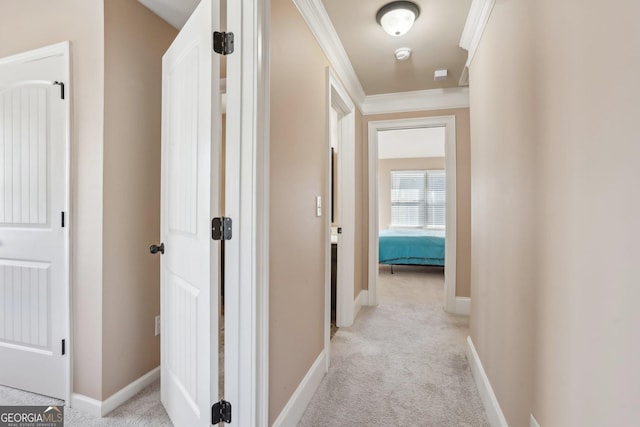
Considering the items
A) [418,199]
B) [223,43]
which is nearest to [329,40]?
[223,43]

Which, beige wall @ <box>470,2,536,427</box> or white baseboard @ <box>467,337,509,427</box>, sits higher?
beige wall @ <box>470,2,536,427</box>

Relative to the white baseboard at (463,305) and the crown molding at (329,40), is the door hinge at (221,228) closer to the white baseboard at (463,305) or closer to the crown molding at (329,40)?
the crown molding at (329,40)

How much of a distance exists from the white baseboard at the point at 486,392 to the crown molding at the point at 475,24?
2.07 m

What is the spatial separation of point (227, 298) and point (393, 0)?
6.45ft

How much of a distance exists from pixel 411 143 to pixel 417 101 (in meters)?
2.98

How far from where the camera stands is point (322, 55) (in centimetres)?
218

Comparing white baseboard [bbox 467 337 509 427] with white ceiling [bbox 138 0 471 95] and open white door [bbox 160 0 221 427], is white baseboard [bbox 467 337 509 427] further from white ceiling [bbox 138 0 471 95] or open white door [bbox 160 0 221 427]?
white ceiling [bbox 138 0 471 95]

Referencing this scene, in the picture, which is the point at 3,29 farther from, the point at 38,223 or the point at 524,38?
the point at 524,38

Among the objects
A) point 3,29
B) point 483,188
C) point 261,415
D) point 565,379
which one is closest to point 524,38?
point 483,188

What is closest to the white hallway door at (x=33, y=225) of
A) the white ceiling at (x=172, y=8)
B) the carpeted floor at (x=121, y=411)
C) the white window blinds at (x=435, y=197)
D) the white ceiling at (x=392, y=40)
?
the carpeted floor at (x=121, y=411)

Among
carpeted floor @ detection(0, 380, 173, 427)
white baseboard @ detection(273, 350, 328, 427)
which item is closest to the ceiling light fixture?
white baseboard @ detection(273, 350, 328, 427)

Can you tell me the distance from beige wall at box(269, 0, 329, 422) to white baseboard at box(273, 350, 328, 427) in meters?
0.05

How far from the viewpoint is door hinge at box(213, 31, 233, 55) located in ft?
4.07

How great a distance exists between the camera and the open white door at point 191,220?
1.23 m
